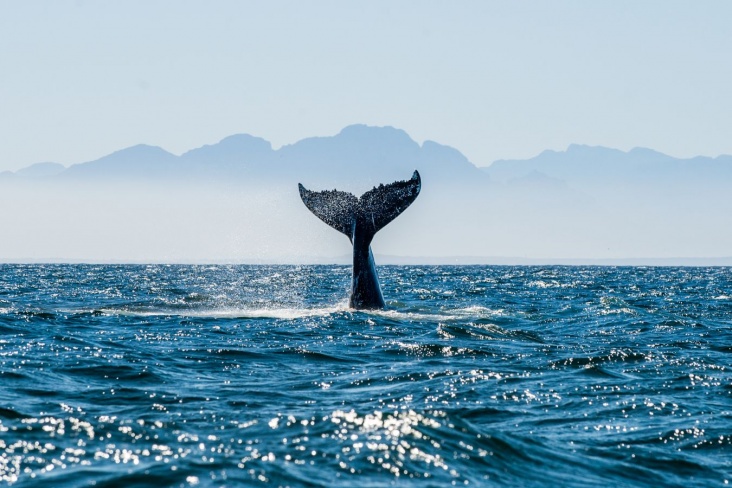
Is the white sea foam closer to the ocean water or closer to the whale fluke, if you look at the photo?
the whale fluke

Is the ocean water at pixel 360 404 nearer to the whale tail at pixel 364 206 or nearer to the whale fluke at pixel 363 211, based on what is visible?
the whale fluke at pixel 363 211

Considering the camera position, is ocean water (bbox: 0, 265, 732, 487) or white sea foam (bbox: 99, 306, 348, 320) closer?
ocean water (bbox: 0, 265, 732, 487)

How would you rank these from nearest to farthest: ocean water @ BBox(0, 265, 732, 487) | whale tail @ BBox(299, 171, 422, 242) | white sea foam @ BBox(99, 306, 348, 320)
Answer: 1. ocean water @ BBox(0, 265, 732, 487)
2. whale tail @ BBox(299, 171, 422, 242)
3. white sea foam @ BBox(99, 306, 348, 320)

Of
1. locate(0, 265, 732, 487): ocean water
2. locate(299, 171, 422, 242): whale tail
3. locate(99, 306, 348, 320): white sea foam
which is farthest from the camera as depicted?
locate(99, 306, 348, 320): white sea foam

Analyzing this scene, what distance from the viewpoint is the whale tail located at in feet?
65.9

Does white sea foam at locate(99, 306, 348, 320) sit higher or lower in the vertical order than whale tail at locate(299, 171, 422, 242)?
lower

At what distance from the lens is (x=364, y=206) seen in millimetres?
20703

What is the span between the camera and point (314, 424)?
8492 mm

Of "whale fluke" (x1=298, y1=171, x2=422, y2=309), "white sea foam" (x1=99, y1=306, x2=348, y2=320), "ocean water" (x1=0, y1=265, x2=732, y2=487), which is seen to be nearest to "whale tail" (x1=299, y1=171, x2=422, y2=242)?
"whale fluke" (x1=298, y1=171, x2=422, y2=309)

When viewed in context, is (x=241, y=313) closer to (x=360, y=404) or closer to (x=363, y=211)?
(x=363, y=211)

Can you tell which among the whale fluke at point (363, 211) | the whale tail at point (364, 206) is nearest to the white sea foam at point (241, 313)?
the whale fluke at point (363, 211)

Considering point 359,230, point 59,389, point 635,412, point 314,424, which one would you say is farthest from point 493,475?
point 359,230

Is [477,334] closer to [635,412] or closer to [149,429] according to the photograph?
[635,412]

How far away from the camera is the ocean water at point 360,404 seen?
713cm
